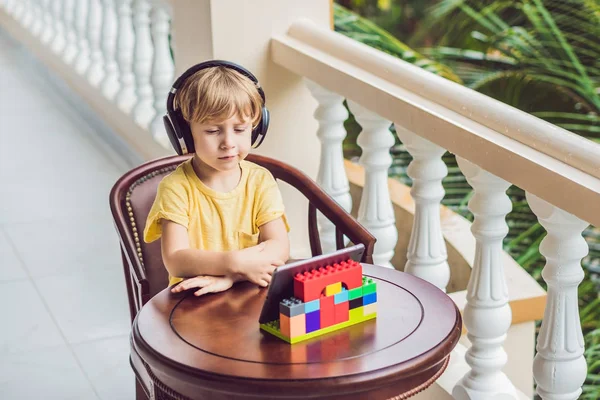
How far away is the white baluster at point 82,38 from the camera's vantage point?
502 cm

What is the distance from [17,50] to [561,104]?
12.7 ft

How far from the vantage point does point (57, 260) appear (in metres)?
3.71

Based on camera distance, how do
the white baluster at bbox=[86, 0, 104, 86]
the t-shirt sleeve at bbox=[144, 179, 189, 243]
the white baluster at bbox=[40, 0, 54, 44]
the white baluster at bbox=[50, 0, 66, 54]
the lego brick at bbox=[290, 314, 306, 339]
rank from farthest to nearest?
the white baluster at bbox=[40, 0, 54, 44] < the white baluster at bbox=[50, 0, 66, 54] < the white baluster at bbox=[86, 0, 104, 86] < the t-shirt sleeve at bbox=[144, 179, 189, 243] < the lego brick at bbox=[290, 314, 306, 339]

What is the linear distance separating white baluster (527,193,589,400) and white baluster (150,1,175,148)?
237 cm

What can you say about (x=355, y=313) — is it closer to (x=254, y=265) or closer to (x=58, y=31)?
(x=254, y=265)

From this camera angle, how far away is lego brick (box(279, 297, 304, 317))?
1.67m

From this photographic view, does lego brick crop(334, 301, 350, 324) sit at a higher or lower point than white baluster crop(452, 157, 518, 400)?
higher

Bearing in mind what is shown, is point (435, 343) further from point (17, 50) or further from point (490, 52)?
point (17, 50)

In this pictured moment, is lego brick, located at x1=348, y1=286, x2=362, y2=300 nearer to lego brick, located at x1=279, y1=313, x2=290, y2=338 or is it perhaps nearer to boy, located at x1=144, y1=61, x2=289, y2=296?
lego brick, located at x1=279, y1=313, x2=290, y2=338

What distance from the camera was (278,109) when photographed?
10.3 ft

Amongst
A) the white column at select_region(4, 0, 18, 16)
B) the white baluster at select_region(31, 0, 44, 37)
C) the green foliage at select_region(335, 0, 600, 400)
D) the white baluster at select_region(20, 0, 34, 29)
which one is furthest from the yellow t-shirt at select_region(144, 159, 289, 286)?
the white column at select_region(4, 0, 18, 16)

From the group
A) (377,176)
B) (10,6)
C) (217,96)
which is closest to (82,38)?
(10,6)

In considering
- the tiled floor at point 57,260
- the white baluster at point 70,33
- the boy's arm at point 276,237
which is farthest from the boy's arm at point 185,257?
the white baluster at point 70,33

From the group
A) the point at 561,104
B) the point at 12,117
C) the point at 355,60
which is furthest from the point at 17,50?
the point at 355,60
